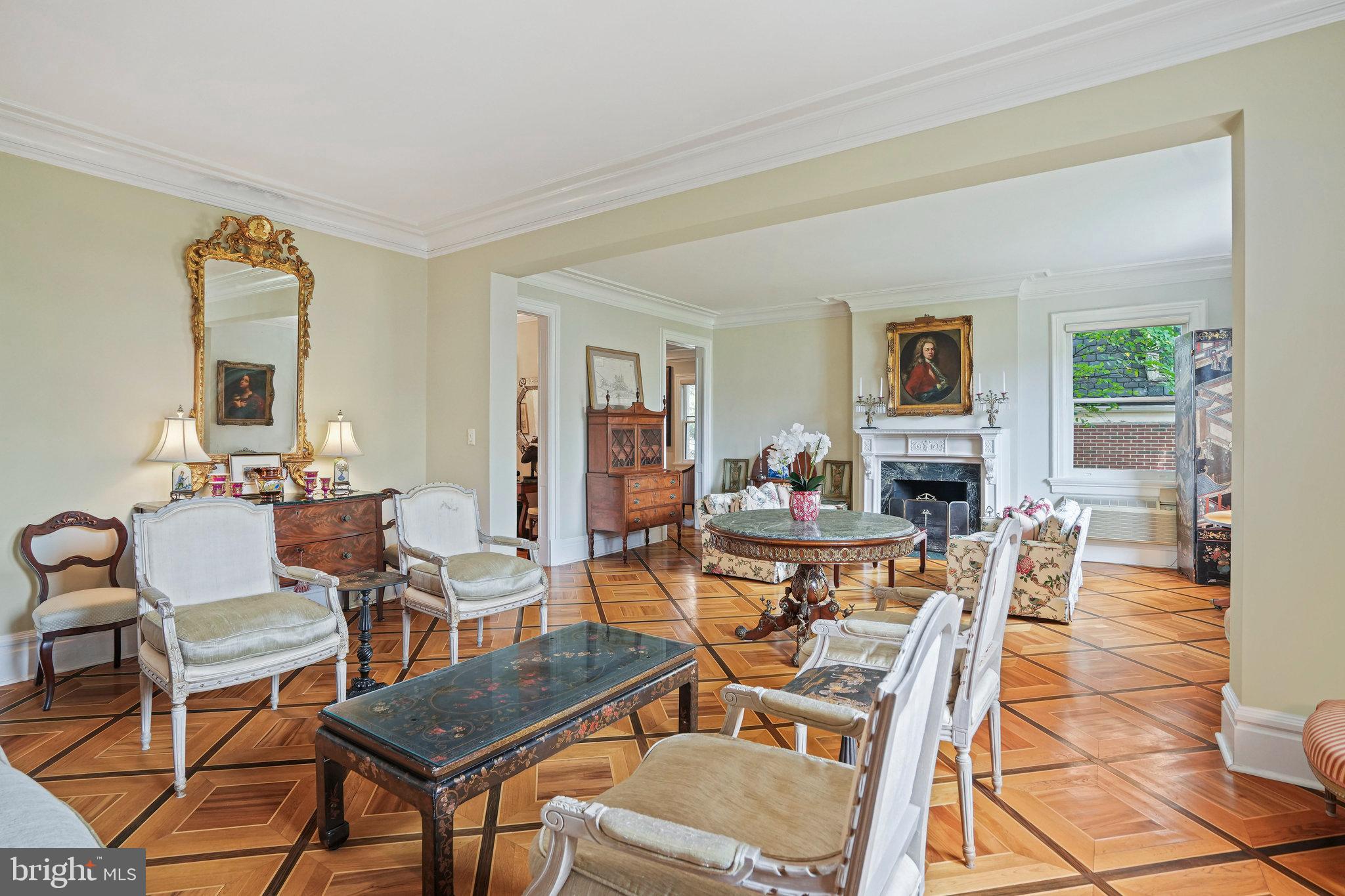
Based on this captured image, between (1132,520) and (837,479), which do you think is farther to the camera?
(837,479)

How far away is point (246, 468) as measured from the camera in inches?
159

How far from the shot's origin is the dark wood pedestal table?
3.15 meters

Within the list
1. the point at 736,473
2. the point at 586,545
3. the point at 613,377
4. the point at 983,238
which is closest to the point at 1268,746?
the point at 983,238

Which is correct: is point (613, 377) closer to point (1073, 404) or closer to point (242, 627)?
point (1073, 404)

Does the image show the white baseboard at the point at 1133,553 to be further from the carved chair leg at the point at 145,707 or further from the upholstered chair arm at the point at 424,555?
the carved chair leg at the point at 145,707

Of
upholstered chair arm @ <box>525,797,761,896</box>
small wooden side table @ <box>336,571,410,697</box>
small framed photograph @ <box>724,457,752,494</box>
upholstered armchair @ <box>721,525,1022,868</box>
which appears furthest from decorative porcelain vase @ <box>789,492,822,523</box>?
small framed photograph @ <box>724,457,752,494</box>

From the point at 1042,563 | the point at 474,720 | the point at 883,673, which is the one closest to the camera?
the point at 474,720

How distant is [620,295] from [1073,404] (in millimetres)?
4552

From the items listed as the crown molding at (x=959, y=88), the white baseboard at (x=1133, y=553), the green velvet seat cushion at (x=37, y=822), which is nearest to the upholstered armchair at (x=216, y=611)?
the green velvet seat cushion at (x=37, y=822)

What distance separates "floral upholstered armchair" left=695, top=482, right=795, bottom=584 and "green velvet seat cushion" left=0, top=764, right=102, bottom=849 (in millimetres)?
4236

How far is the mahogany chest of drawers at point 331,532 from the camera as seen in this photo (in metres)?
3.75

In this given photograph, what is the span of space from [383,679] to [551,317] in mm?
3707

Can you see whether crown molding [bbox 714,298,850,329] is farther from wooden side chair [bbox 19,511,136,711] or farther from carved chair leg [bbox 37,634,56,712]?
carved chair leg [bbox 37,634,56,712]

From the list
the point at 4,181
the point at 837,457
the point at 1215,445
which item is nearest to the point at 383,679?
the point at 4,181
